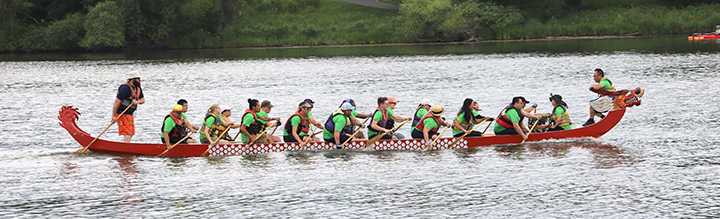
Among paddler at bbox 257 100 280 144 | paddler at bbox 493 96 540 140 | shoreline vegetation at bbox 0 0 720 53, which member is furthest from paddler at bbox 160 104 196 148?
shoreline vegetation at bbox 0 0 720 53

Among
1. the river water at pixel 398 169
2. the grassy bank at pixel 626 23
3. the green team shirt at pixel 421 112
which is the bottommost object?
the river water at pixel 398 169

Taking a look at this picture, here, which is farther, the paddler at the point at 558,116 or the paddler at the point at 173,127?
the paddler at the point at 558,116

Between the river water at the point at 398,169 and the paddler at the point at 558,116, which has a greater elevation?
the paddler at the point at 558,116

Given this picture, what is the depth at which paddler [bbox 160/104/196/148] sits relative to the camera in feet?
59.0

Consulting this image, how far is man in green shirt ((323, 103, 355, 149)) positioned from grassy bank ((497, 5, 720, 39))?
5366cm

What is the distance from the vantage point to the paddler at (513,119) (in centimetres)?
1827

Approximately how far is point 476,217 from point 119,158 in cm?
1035

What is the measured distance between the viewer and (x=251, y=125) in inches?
728

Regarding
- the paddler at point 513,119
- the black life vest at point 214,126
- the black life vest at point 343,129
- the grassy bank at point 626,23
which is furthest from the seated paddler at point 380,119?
the grassy bank at point 626,23

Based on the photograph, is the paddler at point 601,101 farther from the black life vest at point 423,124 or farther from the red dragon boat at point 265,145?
the black life vest at point 423,124

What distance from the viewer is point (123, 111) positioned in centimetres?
1802

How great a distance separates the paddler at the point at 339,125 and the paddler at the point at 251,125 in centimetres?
183

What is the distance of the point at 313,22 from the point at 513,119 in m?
57.2

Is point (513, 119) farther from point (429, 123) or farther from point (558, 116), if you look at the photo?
point (429, 123)
